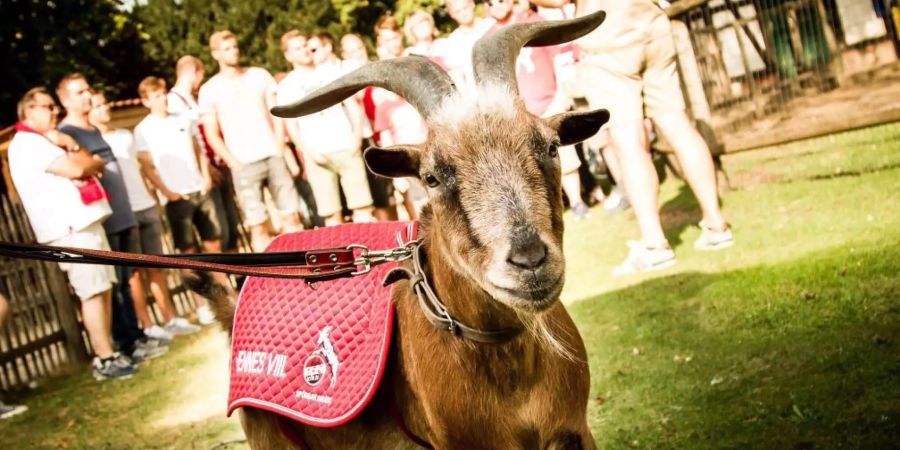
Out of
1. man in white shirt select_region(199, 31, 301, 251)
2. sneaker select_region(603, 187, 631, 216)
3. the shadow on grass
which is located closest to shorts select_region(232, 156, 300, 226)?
man in white shirt select_region(199, 31, 301, 251)

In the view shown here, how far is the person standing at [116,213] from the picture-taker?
6.92m

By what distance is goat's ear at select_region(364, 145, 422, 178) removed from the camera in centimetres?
264

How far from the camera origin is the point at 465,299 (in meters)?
2.57

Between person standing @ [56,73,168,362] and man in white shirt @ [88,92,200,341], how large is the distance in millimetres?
341

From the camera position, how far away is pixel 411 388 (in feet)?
9.37

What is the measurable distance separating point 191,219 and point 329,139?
202 cm

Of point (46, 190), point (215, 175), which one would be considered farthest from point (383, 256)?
point (215, 175)

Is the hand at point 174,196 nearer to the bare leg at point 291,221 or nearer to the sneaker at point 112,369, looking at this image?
the bare leg at point 291,221

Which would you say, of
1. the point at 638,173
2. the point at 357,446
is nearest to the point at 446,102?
the point at 357,446

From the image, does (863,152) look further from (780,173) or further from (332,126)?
(332,126)

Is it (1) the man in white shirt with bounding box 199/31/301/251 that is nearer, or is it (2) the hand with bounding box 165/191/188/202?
(1) the man in white shirt with bounding box 199/31/301/251

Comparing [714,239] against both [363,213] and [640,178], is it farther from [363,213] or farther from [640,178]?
[363,213]

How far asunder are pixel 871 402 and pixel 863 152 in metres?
4.88

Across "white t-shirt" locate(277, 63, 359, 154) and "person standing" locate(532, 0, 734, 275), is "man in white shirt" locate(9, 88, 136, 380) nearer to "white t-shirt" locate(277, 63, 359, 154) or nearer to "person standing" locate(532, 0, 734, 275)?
"white t-shirt" locate(277, 63, 359, 154)
